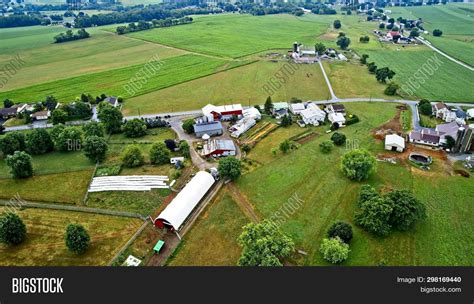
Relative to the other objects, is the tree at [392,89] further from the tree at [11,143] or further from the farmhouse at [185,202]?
the tree at [11,143]

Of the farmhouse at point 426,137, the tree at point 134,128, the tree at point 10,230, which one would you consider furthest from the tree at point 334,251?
the tree at point 134,128

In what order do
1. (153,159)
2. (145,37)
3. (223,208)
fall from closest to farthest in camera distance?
1. (223,208)
2. (153,159)
3. (145,37)

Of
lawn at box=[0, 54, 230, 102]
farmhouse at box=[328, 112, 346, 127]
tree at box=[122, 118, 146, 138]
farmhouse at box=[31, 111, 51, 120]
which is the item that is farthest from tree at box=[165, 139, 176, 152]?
farmhouse at box=[31, 111, 51, 120]

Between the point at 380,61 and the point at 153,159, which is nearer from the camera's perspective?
the point at 153,159

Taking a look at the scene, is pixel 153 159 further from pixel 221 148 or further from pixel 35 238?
pixel 35 238

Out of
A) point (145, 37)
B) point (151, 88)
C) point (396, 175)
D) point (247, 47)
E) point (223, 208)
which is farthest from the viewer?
point (145, 37)

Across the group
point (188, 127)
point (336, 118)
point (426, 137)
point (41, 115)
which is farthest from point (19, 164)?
point (426, 137)

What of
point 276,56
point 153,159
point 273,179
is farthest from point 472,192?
point 276,56
